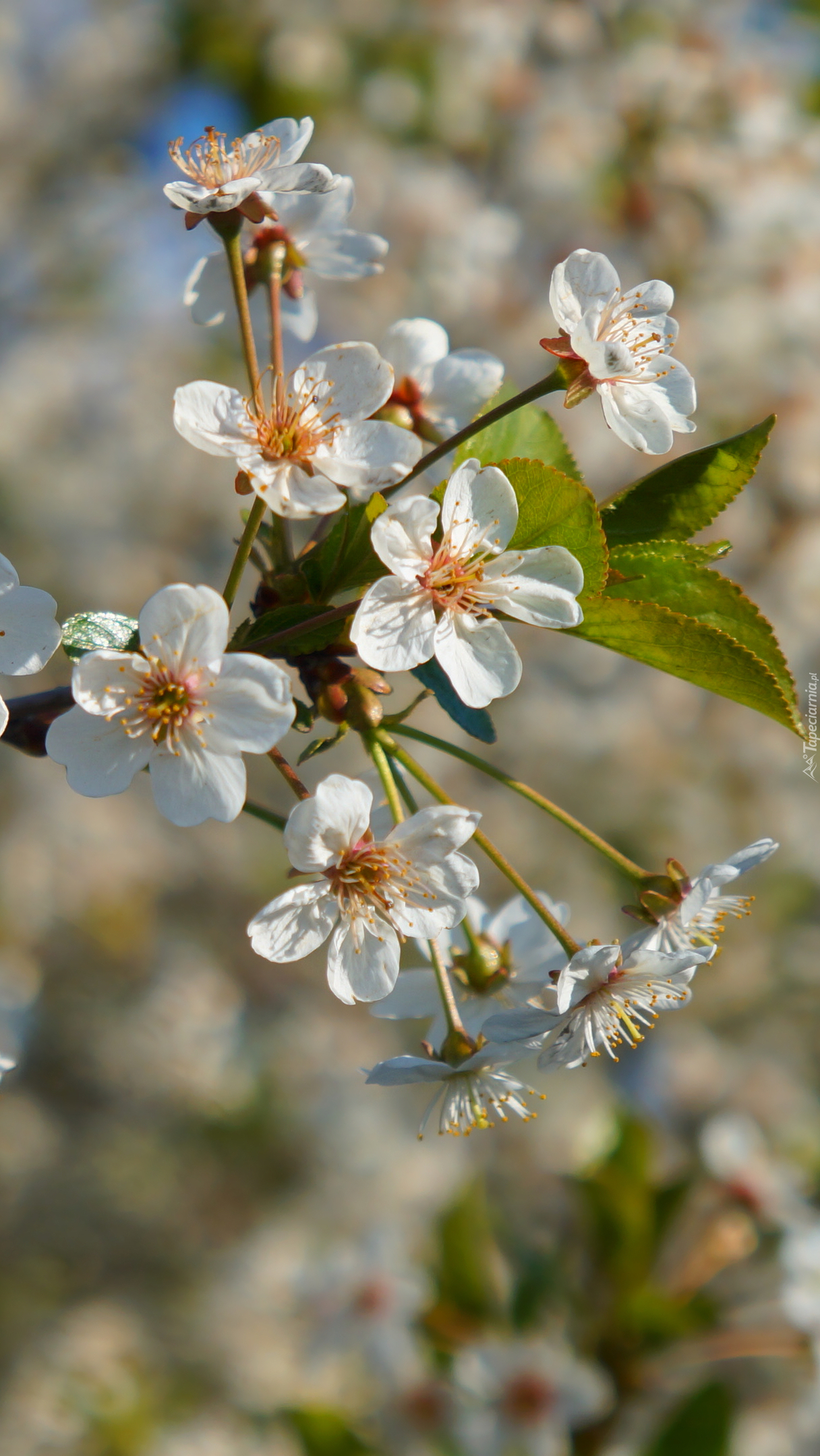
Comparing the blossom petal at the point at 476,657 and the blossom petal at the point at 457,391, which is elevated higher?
the blossom petal at the point at 457,391

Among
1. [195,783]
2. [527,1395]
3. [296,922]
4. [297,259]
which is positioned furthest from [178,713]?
[527,1395]

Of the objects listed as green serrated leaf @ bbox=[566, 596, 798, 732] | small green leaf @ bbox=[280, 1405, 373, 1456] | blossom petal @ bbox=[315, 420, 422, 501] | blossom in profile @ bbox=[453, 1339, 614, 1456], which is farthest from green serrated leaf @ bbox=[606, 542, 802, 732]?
small green leaf @ bbox=[280, 1405, 373, 1456]

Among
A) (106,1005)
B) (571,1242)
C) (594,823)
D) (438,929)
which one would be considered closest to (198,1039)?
(106,1005)

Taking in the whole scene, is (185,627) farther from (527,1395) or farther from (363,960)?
(527,1395)

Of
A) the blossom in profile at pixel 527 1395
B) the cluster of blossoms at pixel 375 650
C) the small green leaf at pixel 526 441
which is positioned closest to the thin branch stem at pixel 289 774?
the cluster of blossoms at pixel 375 650

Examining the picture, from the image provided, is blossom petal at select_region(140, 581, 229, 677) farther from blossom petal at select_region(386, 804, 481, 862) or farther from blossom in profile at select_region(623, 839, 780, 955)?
blossom in profile at select_region(623, 839, 780, 955)

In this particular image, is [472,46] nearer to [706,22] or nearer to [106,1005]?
[706,22]

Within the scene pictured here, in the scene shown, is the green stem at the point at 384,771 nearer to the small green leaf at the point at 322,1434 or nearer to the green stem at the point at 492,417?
the green stem at the point at 492,417
